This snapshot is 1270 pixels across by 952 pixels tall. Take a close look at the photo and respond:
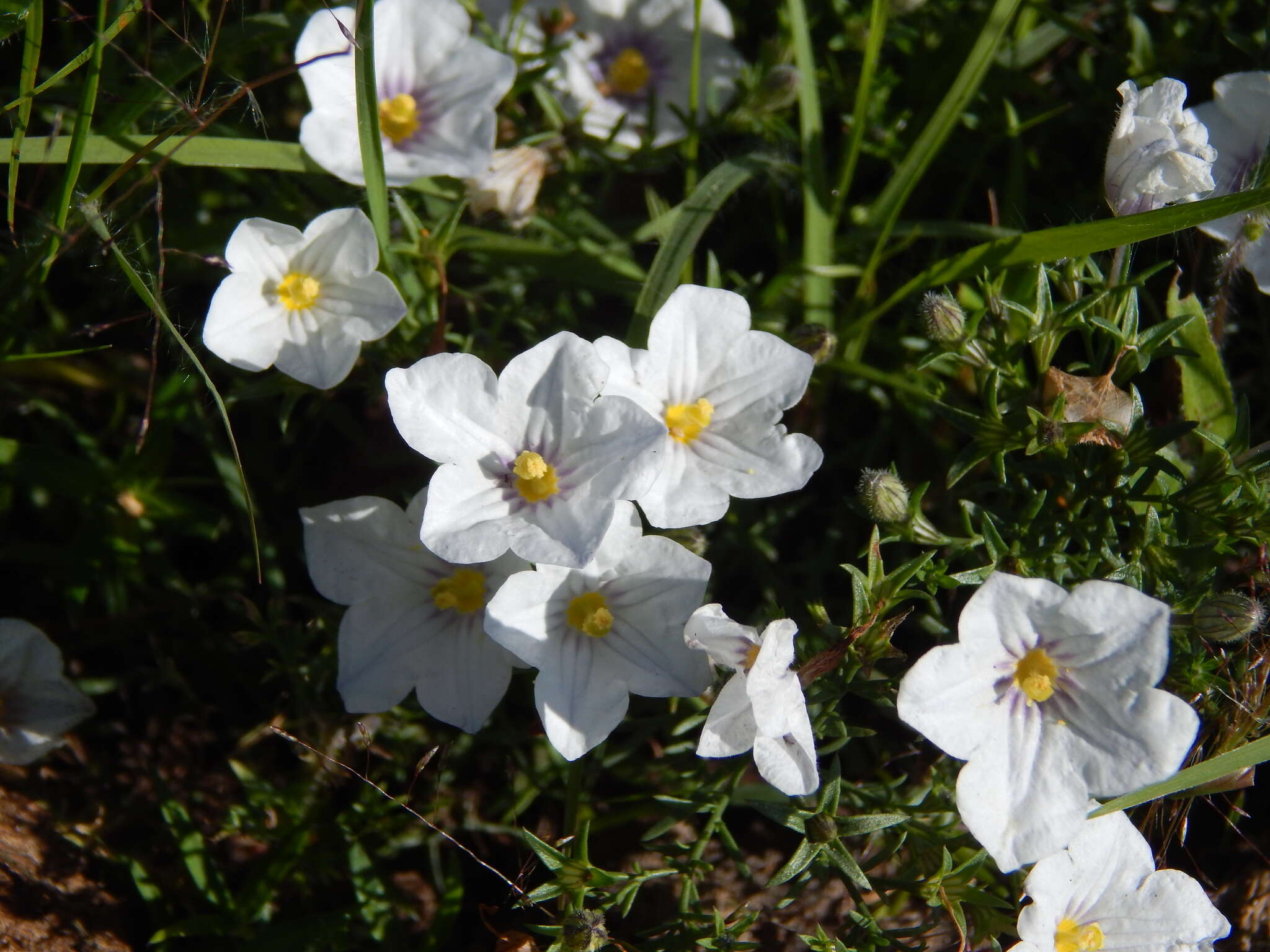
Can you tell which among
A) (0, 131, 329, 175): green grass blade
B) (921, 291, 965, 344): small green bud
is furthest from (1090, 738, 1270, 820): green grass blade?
(0, 131, 329, 175): green grass blade

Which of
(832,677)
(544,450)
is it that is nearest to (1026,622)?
(832,677)

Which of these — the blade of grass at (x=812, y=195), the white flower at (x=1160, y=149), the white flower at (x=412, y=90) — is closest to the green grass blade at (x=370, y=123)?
the white flower at (x=412, y=90)

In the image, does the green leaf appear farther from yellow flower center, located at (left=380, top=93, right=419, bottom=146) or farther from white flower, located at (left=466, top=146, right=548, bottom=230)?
yellow flower center, located at (left=380, top=93, right=419, bottom=146)

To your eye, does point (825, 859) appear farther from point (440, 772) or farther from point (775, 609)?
point (440, 772)

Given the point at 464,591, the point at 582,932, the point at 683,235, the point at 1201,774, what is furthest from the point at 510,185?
the point at 1201,774

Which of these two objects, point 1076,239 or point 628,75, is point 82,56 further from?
point 1076,239
